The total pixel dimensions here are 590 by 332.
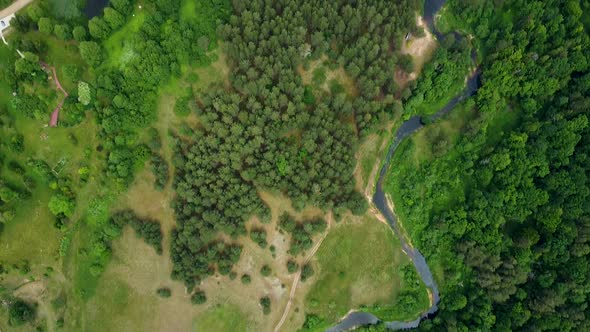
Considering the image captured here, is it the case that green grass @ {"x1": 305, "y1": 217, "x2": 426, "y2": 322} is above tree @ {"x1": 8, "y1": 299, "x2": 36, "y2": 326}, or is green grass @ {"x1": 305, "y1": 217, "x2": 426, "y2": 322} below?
below

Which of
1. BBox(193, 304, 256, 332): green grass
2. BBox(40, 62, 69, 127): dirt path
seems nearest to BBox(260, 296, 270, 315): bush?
BBox(193, 304, 256, 332): green grass

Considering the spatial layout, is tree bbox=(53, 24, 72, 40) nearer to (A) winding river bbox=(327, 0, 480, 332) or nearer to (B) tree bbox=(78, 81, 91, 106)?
(B) tree bbox=(78, 81, 91, 106)

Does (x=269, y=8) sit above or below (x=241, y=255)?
above

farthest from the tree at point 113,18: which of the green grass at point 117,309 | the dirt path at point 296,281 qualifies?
the dirt path at point 296,281

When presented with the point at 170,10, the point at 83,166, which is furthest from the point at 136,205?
the point at 170,10

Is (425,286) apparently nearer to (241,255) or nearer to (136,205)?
(241,255)

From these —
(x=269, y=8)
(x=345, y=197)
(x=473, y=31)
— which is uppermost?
(x=269, y=8)

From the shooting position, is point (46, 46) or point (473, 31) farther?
point (473, 31)
